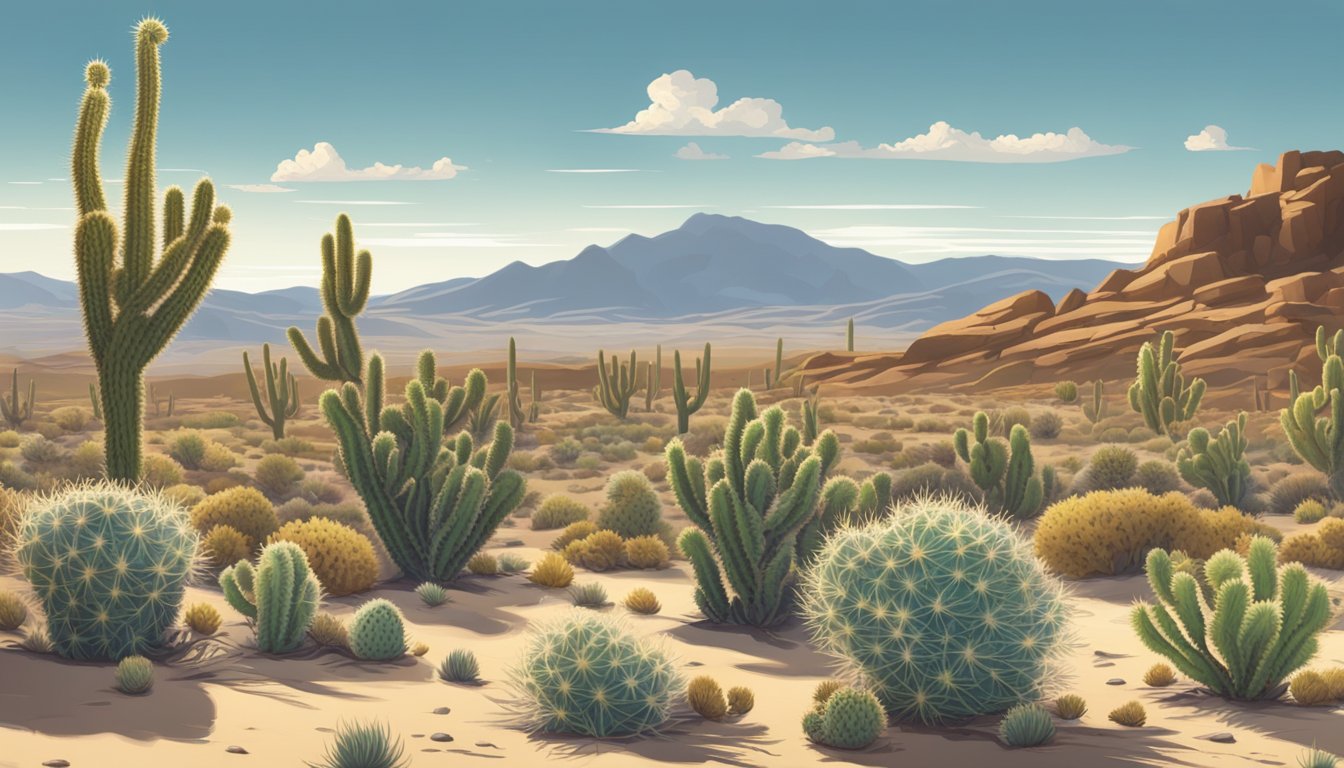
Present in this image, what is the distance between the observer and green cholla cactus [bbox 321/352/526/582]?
46.9ft

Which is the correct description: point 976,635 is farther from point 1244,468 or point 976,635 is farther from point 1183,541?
point 1244,468

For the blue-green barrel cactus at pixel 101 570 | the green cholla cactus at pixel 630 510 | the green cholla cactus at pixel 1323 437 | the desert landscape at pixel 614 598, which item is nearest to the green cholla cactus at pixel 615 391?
the desert landscape at pixel 614 598

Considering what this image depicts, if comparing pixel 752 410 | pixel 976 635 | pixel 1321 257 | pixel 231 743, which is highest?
pixel 1321 257

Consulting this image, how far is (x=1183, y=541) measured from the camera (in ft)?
51.0

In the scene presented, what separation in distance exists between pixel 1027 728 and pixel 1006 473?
1141cm

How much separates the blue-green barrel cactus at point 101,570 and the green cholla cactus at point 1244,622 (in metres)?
7.52

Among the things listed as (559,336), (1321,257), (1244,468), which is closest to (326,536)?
(1244,468)

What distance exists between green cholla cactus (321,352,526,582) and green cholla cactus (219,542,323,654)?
126 inches

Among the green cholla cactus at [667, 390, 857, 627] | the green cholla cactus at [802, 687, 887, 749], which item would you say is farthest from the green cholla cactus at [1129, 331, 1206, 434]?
the green cholla cactus at [802, 687, 887, 749]

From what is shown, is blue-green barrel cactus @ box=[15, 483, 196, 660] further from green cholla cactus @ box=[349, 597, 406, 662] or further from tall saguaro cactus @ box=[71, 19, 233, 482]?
tall saguaro cactus @ box=[71, 19, 233, 482]

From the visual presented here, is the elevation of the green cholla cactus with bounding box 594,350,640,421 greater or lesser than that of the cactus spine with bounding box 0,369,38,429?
greater

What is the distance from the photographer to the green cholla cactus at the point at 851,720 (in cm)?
859

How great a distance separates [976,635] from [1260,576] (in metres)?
2.37

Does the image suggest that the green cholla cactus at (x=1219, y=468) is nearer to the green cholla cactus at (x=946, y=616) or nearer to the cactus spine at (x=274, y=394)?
the green cholla cactus at (x=946, y=616)
